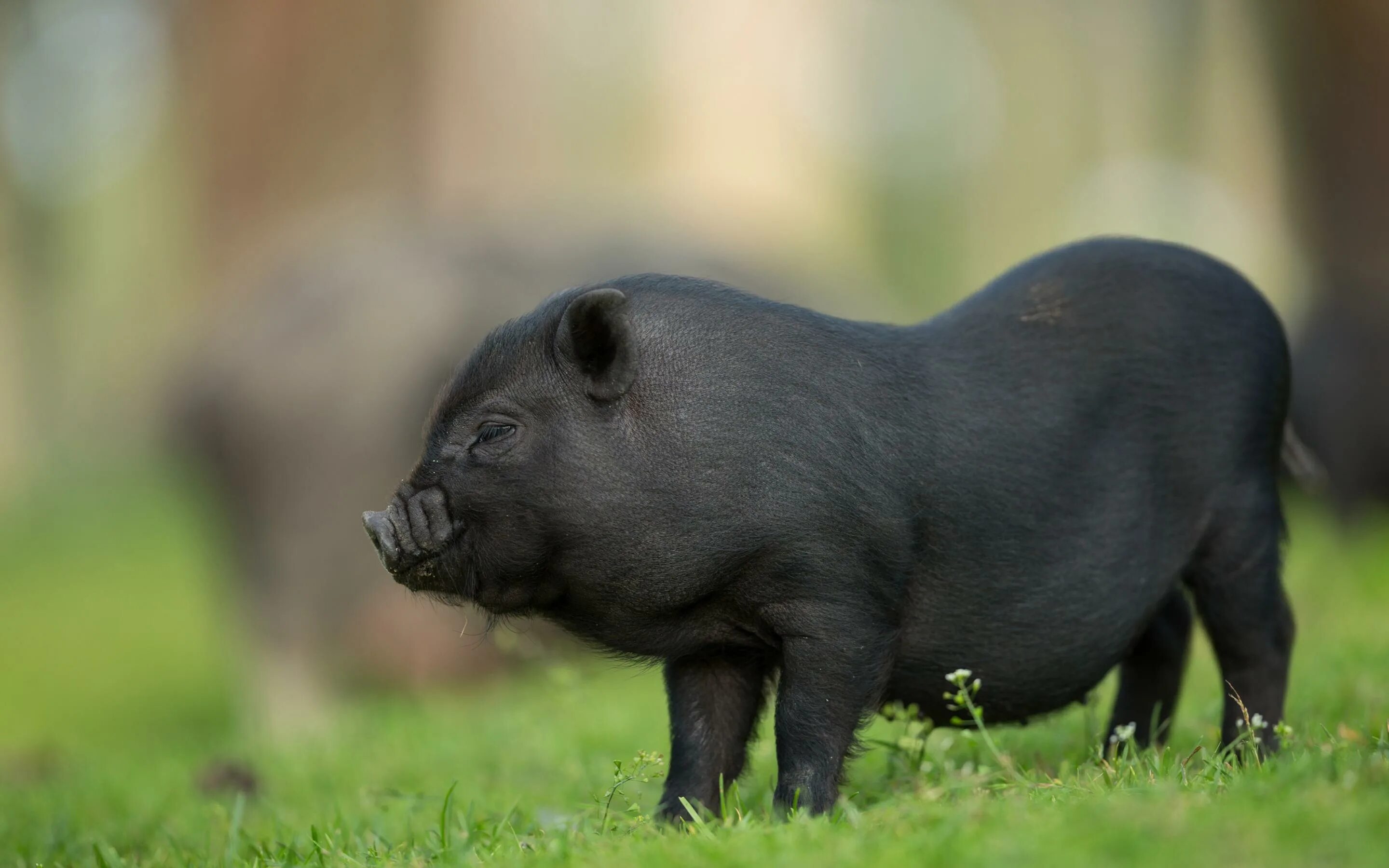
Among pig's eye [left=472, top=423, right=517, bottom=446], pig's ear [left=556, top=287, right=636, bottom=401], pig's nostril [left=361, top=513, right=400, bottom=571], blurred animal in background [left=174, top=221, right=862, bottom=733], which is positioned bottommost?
blurred animal in background [left=174, top=221, right=862, bottom=733]

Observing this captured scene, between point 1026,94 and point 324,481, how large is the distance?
40.4 metres

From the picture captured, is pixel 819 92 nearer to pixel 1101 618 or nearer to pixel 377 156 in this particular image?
pixel 377 156

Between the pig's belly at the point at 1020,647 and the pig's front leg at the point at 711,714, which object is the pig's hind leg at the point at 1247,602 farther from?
the pig's front leg at the point at 711,714

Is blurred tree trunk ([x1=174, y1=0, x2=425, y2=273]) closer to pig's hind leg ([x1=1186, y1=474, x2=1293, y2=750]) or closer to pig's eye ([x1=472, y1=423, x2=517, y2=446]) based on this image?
pig's eye ([x1=472, y1=423, x2=517, y2=446])

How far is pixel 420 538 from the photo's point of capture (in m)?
3.97

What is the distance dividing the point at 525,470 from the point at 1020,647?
1.53m

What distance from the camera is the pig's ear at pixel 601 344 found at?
153 inches

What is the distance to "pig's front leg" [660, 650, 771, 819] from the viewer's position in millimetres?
4207

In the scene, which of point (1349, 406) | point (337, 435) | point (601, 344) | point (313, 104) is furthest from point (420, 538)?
point (313, 104)

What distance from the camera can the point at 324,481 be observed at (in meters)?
10.7

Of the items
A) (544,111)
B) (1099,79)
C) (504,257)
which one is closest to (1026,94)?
(1099,79)

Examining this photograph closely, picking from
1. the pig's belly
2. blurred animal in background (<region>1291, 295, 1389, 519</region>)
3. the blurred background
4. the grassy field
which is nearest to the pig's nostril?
the blurred background

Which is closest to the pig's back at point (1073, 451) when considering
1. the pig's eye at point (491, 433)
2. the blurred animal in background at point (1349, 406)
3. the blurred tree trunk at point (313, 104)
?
the pig's eye at point (491, 433)

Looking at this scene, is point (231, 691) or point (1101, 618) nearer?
point (1101, 618)
